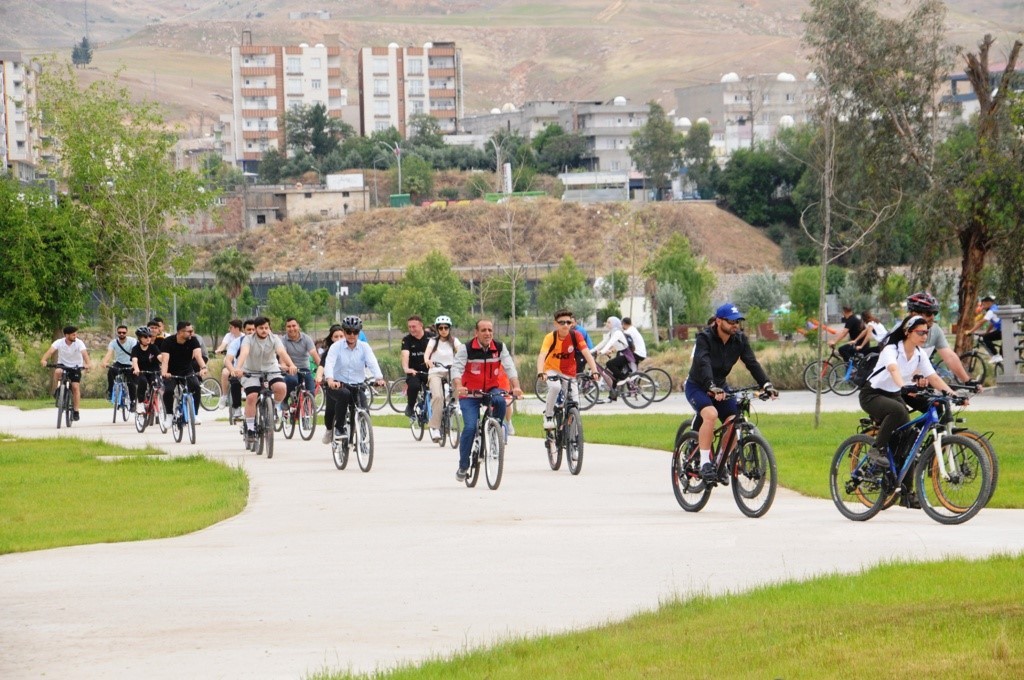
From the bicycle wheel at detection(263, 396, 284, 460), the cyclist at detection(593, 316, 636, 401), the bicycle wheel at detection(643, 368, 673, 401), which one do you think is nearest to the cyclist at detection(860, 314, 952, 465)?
the bicycle wheel at detection(263, 396, 284, 460)

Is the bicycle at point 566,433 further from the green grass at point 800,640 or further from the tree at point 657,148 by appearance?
the tree at point 657,148

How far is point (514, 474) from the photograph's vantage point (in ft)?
59.5

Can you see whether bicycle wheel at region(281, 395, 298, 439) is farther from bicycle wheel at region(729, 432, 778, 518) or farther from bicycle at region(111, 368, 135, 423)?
bicycle wheel at region(729, 432, 778, 518)

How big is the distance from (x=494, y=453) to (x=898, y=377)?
17.0ft

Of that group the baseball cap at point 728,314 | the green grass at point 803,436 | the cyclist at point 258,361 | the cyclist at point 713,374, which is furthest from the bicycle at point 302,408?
the baseball cap at point 728,314

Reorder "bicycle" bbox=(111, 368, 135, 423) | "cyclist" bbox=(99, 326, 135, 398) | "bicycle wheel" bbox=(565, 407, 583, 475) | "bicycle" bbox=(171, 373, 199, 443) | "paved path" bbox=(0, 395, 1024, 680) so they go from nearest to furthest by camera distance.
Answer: "paved path" bbox=(0, 395, 1024, 680), "bicycle wheel" bbox=(565, 407, 583, 475), "bicycle" bbox=(171, 373, 199, 443), "cyclist" bbox=(99, 326, 135, 398), "bicycle" bbox=(111, 368, 135, 423)

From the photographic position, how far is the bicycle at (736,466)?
1308 centimetres

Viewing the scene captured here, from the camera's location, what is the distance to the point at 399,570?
10.6 metres

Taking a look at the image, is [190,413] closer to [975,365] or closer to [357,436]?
[357,436]

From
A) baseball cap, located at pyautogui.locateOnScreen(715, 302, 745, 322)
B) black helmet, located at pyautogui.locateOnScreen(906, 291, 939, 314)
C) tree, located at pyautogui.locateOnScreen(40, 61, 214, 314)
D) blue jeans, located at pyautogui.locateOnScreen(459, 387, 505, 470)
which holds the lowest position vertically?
blue jeans, located at pyautogui.locateOnScreen(459, 387, 505, 470)

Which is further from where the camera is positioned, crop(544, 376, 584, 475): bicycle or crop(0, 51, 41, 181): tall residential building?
crop(0, 51, 41, 181): tall residential building

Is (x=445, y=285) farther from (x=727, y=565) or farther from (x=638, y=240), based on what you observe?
(x=727, y=565)

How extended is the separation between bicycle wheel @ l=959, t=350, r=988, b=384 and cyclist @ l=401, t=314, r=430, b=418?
41.3 ft

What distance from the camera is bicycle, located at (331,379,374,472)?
19.1m
